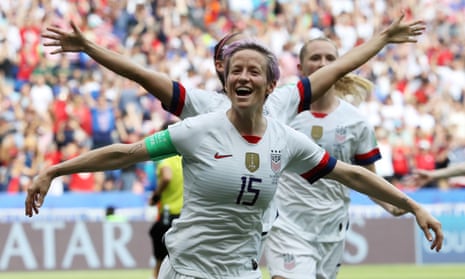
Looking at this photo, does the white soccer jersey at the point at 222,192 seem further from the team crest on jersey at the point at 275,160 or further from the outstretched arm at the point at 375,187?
the outstretched arm at the point at 375,187

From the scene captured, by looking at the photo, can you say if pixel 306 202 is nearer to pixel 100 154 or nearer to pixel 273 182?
pixel 273 182

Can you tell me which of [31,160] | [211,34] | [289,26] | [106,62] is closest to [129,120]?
[31,160]

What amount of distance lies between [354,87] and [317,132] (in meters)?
0.79

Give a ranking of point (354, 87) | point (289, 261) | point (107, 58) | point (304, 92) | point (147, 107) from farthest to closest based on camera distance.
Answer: point (147, 107) < point (354, 87) < point (289, 261) < point (304, 92) < point (107, 58)

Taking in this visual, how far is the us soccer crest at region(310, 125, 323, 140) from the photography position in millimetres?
8938

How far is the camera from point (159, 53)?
23984mm

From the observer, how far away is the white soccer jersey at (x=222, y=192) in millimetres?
6414

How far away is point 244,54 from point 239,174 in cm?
69

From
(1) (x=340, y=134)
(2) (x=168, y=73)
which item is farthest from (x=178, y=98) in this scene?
(2) (x=168, y=73)

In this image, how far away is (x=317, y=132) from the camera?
29.3ft

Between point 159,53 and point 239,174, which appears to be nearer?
point 239,174

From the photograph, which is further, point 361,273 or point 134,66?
point 361,273

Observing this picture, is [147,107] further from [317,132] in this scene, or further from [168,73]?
[317,132]

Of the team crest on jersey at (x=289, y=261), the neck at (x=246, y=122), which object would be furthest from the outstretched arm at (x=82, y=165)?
the team crest on jersey at (x=289, y=261)
